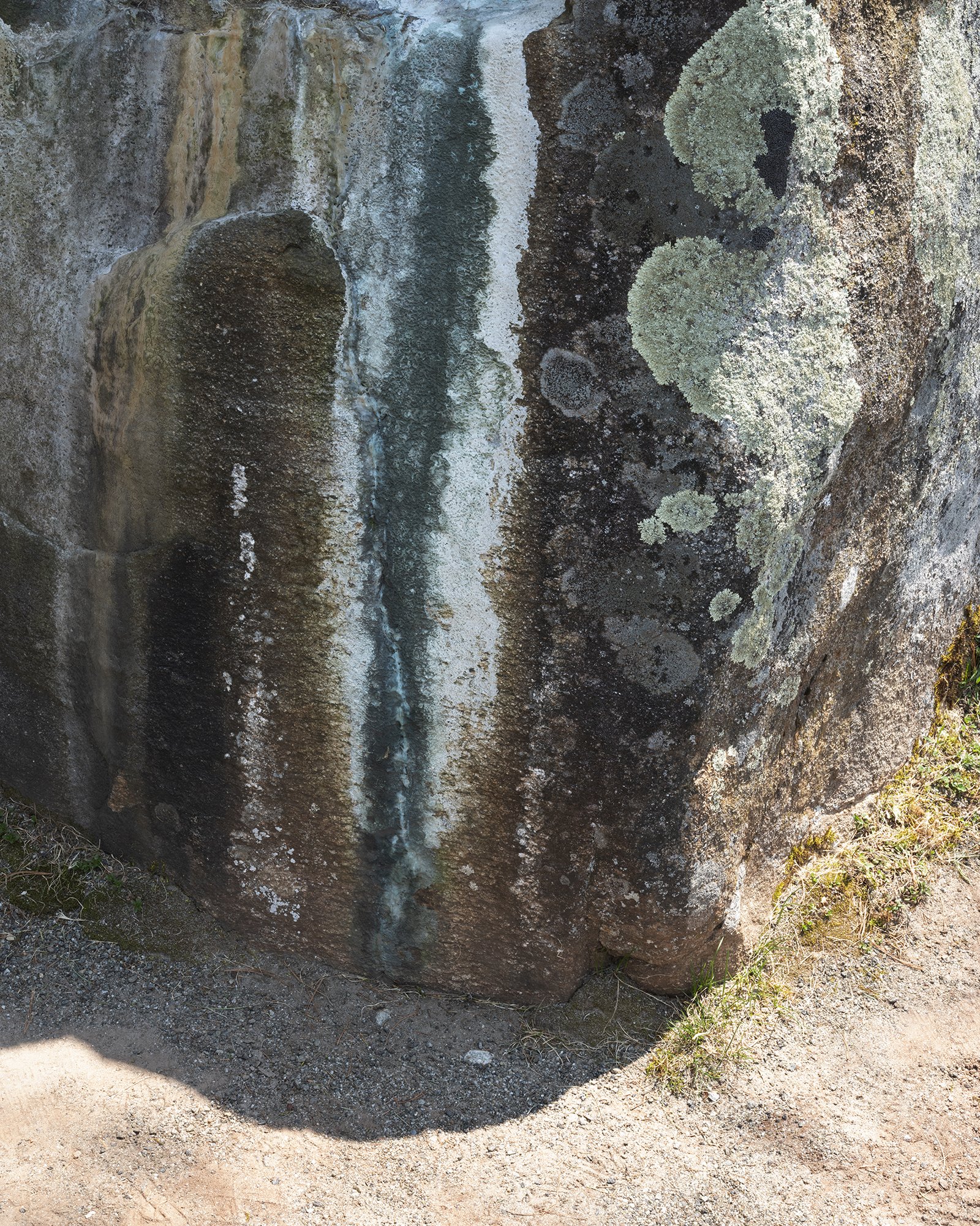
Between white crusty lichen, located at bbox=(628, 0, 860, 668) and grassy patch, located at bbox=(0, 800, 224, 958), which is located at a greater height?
white crusty lichen, located at bbox=(628, 0, 860, 668)

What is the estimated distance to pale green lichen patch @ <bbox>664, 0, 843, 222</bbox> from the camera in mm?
2098

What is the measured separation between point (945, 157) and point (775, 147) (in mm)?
730

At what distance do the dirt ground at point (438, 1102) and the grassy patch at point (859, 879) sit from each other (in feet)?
0.20

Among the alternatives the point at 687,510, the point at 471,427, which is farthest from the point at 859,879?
the point at 471,427

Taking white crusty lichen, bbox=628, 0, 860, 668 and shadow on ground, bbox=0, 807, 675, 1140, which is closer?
white crusty lichen, bbox=628, 0, 860, 668

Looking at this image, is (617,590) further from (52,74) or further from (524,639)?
(52,74)

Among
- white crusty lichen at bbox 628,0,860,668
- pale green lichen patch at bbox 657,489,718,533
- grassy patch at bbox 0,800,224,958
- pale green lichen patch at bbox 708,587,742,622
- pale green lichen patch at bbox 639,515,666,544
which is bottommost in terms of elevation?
grassy patch at bbox 0,800,224,958

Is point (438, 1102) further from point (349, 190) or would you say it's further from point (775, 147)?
point (775, 147)

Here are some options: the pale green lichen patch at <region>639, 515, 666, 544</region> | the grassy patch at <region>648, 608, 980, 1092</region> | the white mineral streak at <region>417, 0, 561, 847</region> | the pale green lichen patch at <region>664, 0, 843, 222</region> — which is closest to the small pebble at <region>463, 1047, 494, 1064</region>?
the grassy patch at <region>648, 608, 980, 1092</region>

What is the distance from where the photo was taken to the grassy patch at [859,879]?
2779mm

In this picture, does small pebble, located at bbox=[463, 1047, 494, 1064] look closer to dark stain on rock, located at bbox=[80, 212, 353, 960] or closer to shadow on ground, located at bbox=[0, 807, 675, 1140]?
shadow on ground, located at bbox=[0, 807, 675, 1140]

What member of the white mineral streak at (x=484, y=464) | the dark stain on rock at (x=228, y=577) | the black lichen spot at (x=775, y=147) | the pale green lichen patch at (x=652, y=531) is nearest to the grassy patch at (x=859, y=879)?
the white mineral streak at (x=484, y=464)

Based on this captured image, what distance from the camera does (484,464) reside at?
2359 mm

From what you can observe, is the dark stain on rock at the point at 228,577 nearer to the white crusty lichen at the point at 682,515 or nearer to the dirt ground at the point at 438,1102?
the dirt ground at the point at 438,1102
